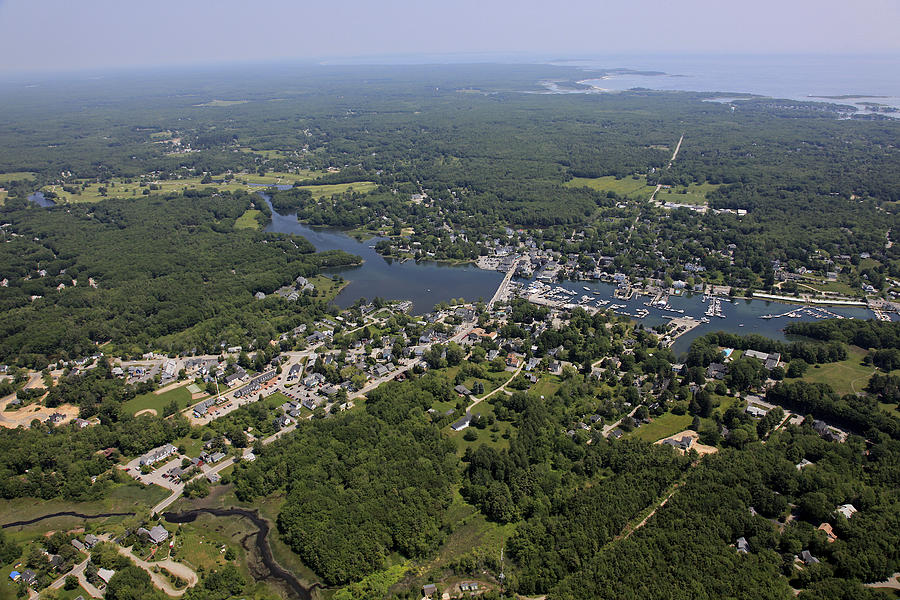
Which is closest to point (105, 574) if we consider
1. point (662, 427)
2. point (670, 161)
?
point (662, 427)

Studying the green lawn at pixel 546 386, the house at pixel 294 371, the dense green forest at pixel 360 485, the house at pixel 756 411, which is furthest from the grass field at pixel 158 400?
the house at pixel 756 411

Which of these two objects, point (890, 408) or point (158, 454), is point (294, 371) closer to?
point (158, 454)

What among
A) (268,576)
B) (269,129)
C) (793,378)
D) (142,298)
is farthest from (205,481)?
(269,129)

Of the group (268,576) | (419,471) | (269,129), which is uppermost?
(269,129)

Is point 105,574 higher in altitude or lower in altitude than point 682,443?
lower

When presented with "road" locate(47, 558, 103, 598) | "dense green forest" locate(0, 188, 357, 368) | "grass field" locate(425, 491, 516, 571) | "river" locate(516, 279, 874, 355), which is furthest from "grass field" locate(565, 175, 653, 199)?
"road" locate(47, 558, 103, 598)

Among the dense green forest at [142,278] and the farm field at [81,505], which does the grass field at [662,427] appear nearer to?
the farm field at [81,505]

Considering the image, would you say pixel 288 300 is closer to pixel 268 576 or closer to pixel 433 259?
pixel 433 259
